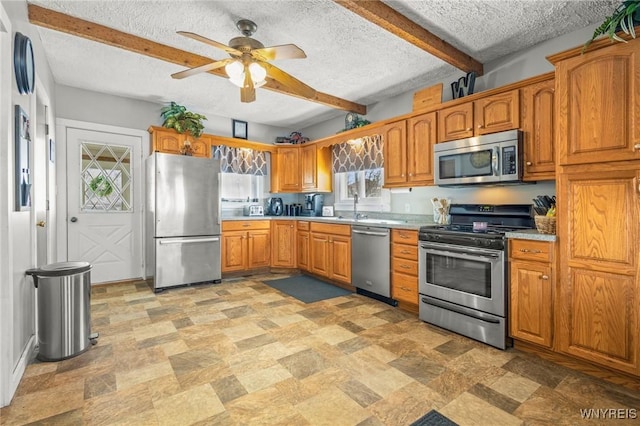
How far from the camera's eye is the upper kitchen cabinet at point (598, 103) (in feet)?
6.24

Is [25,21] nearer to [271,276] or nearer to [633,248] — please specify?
[271,276]

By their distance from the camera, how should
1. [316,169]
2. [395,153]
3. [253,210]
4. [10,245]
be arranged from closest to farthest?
[10,245]
[395,153]
[316,169]
[253,210]

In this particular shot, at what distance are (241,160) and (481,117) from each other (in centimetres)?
376

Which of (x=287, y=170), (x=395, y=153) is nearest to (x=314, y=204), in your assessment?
(x=287, y=170)

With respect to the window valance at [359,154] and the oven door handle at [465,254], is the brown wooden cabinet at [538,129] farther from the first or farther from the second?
the window valance at [359,154]

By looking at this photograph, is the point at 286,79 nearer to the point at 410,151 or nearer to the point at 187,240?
the point at 410,151

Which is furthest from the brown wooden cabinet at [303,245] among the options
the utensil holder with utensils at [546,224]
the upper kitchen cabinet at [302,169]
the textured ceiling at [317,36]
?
the utensil holder with utensils at [546,224]

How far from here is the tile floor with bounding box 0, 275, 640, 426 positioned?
5.49ft

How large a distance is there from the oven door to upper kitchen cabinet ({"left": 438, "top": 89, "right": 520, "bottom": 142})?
1.12 m

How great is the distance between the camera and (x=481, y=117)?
2.94m

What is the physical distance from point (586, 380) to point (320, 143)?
410 centimetres

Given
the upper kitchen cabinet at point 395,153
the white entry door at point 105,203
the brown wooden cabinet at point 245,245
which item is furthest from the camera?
the brown wooden cabinet at point 245,245

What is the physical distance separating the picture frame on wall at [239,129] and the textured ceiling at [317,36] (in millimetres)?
1173

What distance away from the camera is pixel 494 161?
9.06 feet
